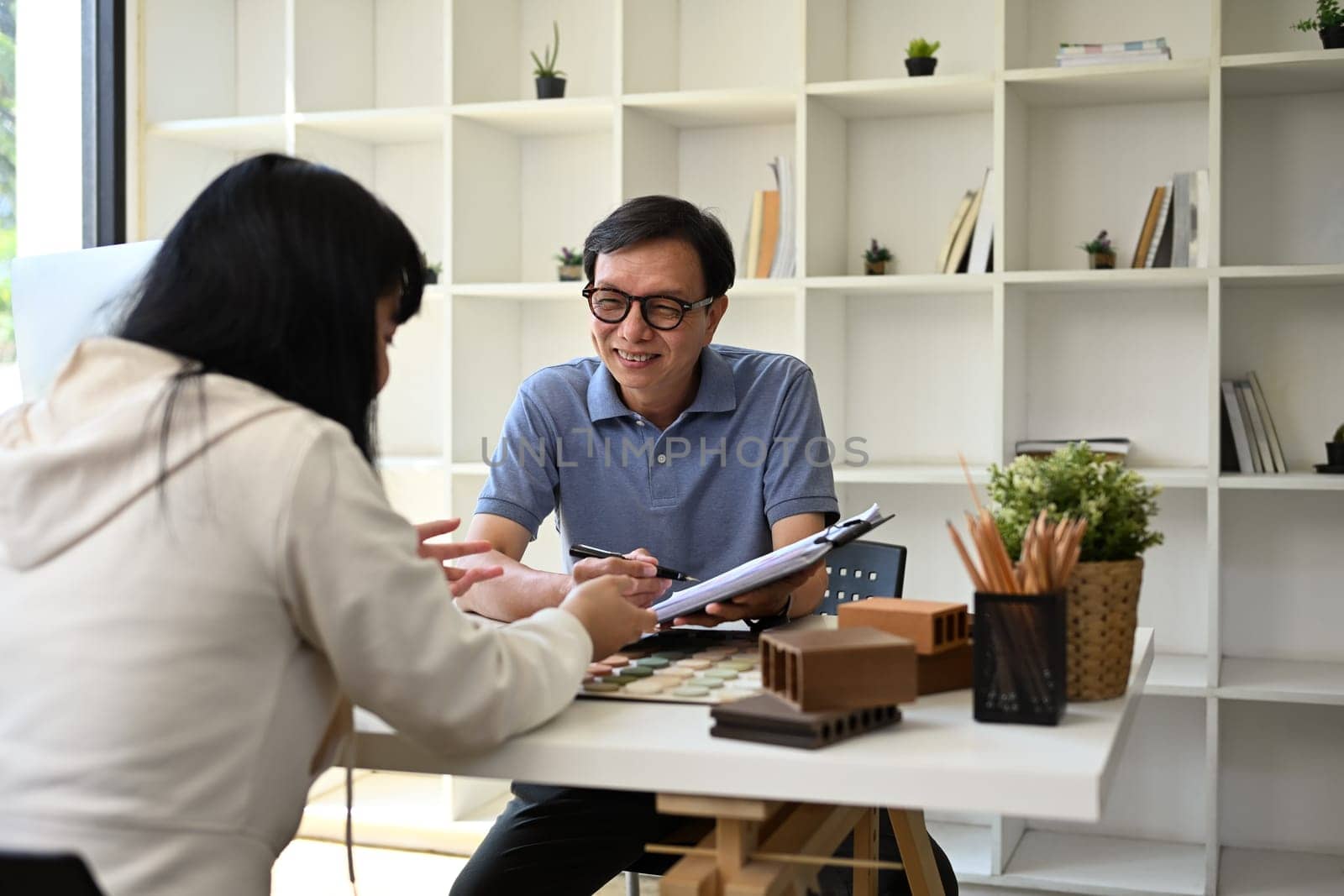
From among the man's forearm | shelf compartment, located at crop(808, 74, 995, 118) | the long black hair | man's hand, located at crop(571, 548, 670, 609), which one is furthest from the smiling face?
shelf compartment, located at crop(808, 74, 995, 118)

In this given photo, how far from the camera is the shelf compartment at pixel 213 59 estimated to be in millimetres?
3871

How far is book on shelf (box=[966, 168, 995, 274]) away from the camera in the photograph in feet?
10.7

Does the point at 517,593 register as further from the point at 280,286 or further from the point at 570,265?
the point at 570,265

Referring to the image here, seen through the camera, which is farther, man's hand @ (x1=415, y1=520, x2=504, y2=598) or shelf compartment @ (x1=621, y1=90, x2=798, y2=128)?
shelf compartment @ (x1=621, y1=90, x2=798, y2=128)

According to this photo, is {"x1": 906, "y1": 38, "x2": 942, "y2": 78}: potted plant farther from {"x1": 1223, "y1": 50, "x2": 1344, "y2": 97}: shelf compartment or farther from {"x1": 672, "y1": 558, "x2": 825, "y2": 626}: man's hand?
{"x1": 672, "y1": 558, "x2": 825, "y2": 626}: man's hand

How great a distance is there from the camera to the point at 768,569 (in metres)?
1.60

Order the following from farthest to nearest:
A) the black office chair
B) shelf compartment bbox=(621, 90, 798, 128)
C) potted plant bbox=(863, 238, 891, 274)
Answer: potted plant bbox=(863, 238, 891, 274) < shelf compartment bbox=(621, 90, 798, 128) < the black office chair

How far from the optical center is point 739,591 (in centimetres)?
161

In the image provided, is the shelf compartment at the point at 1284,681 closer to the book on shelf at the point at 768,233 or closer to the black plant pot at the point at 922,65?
the book on shelf at the point at 768,233

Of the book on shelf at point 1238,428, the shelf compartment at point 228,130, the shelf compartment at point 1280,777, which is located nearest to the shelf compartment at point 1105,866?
the shelf compartment at point 1280,777

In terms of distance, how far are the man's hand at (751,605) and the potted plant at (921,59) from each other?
1894 millimetres

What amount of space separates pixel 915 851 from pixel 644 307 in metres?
0.97

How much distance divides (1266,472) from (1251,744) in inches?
28.6

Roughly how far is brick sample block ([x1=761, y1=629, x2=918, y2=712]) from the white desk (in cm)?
4
